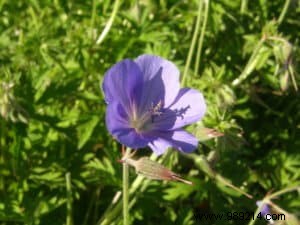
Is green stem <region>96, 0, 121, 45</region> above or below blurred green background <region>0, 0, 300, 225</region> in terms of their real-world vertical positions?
above

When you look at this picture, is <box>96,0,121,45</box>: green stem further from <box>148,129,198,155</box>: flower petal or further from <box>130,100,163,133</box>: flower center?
<box>148,129,198,155</box>: flower petal

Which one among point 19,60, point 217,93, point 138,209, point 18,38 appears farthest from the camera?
point 18,38

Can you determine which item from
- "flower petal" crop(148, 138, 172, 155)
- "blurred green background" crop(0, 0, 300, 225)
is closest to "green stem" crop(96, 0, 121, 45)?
"blurred green background" crop(0, 0, 300, 225)

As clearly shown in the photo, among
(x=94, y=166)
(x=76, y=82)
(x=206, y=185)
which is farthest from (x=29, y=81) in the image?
(x=206, y=185)

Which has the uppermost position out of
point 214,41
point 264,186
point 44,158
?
point 214,41

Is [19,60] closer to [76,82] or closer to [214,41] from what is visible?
[76,82]

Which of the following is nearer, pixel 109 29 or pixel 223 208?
pixel 223 208

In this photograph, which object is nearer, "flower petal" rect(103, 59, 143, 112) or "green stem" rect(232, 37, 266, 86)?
"flower petal" rect(103, 59, 143, 112)

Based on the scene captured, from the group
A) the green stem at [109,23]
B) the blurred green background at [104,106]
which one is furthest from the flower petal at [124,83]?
the green stem at [109,23]
